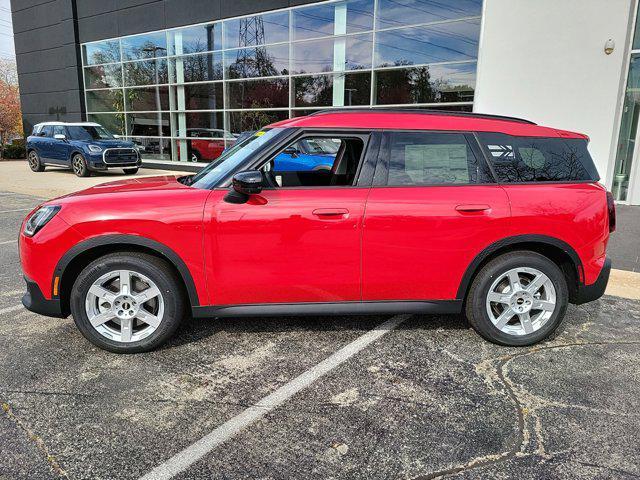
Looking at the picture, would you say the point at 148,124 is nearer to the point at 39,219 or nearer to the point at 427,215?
the point at 39,219

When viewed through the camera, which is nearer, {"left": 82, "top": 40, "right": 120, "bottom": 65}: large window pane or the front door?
the front door

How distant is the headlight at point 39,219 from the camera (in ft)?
11.5

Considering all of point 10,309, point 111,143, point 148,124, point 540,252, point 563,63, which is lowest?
point 10,309

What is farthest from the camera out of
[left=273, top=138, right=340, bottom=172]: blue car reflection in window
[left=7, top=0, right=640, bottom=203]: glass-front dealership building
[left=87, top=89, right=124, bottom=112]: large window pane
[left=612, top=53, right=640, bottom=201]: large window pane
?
[left=87, top=89, right=124, bottom=112]: large window pane

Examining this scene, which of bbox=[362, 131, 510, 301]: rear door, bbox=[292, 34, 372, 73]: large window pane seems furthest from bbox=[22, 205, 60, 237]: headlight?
bbox=[292, 34, 372, 73]: large window pane

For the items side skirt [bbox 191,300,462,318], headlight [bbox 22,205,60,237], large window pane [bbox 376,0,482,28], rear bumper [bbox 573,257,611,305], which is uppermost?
large window pane [bbox 376,0,482,28]

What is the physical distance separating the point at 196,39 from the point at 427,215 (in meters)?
17.8

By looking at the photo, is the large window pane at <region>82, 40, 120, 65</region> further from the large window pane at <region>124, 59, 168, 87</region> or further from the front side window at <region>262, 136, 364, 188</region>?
the front side window at <region>262, 136, 364, 188</region>

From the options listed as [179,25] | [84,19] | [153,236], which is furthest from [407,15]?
[84,19]

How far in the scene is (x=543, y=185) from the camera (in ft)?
12.3

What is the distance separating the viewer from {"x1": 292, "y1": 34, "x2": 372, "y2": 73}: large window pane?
14.7 meters

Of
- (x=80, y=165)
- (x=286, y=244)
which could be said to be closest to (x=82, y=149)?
(x=80, y=165)

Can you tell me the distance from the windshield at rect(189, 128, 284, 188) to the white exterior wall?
9126 mm

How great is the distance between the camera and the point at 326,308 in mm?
3652
